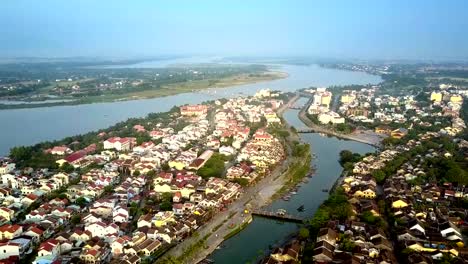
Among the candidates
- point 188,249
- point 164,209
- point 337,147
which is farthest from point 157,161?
point 337,147

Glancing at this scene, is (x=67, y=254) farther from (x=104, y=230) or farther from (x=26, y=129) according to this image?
(x=26, y=129)

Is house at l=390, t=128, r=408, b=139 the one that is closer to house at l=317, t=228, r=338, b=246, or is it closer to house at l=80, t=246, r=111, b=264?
house at l=317, t=228, r=338, b=246

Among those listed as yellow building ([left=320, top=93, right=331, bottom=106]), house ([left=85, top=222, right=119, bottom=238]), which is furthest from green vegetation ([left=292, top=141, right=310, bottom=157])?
yellow building ([left=320, top=93, right=331, bottom=106])

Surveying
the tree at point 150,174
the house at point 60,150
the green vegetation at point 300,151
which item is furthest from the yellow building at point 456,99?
the house at point 60,150

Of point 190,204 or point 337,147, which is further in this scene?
point 337,147

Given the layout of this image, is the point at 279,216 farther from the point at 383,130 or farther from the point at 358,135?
the point at 383,130

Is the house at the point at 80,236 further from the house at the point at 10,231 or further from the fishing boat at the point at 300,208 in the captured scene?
the fishing boat at the point at 300,208
